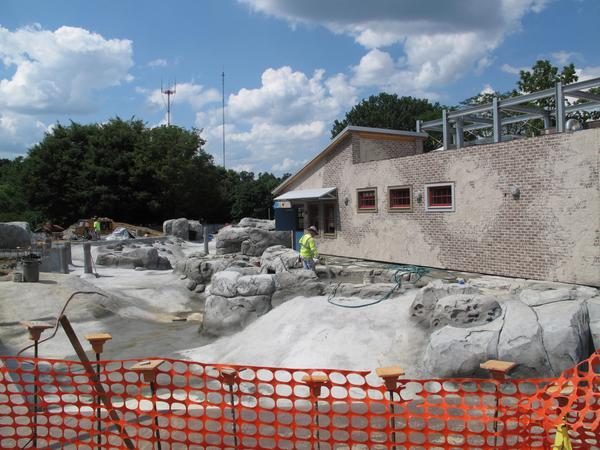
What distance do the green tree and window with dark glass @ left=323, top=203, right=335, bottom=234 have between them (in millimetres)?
25873

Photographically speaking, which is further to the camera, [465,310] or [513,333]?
[465,310]

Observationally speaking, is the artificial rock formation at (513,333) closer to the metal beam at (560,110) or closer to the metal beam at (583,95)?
the metal beam at (560,110)

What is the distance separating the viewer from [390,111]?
150 feet

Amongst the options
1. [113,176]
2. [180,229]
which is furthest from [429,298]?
[113,176]

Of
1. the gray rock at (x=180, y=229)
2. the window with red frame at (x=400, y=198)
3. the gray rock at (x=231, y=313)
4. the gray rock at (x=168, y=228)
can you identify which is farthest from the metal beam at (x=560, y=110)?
the gray rock at (x=168, y=228)

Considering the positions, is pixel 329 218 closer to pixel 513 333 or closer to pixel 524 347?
pixel 513 333

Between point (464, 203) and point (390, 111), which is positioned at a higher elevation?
point (390, 111)

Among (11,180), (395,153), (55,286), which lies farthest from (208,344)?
(11,180)

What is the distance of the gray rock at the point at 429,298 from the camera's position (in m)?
9.56

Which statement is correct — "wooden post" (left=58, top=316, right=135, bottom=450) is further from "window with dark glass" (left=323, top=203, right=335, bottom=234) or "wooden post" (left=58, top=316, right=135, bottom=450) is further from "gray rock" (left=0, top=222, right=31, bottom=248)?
"gray rock" (left=0, top=222, right=31, bottom=248)

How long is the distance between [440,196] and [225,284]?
23.7 ft

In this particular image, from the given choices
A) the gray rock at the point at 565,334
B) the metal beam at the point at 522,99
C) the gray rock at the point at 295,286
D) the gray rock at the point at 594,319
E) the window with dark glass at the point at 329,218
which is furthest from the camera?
the window with dark glass at the point at 329,218

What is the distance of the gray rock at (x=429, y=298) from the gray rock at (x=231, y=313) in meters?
4.20

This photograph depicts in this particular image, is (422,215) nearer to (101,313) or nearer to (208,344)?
(208,344)
